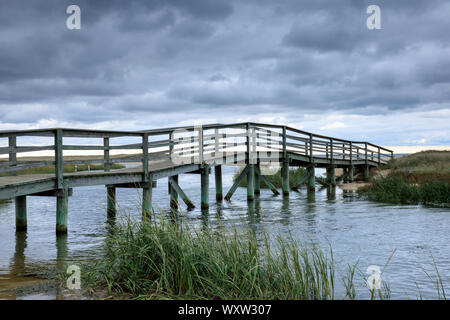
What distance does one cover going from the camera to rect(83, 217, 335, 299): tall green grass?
5.76 m

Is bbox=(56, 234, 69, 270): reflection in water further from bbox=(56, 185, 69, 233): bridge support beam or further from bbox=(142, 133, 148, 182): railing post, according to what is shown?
bbox=(142, 133, 148, 182): railing post

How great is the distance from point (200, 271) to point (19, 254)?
18.1 feet

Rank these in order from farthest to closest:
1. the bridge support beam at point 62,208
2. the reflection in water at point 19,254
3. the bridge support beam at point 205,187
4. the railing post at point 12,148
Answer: the bridge support beam at point 205,187
the bridge support beam at point 62,208
the railing post at point 12,148
the reflection in water at point 19,254

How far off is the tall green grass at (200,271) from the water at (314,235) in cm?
53

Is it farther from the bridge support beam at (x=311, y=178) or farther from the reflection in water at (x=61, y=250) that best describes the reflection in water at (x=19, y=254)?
the bridge support beam at (x=311, y=178)

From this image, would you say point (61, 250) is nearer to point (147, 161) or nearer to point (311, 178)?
point (147, 161)

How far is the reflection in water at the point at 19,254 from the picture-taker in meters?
8.44

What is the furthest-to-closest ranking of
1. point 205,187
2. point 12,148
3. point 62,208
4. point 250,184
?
point 250,184 → point 205,187 → point 62,208 → point 12,148

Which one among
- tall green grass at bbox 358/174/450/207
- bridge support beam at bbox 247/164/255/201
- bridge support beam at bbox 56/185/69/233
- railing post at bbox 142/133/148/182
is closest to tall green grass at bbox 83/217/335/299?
bridge support beam at bbox 56/185/69/233

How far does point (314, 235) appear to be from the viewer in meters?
11.7

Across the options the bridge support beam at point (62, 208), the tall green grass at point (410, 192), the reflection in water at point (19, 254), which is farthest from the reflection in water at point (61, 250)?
the tall green grass at point (410, 192)

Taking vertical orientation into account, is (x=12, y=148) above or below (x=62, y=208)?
above

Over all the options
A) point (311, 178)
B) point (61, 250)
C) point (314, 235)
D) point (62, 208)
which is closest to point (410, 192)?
point (311, 178)

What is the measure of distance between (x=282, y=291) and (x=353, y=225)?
8.10 metres
